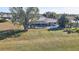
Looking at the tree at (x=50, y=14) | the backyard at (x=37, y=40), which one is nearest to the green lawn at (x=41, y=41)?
the backyard at (x=37, y=40)

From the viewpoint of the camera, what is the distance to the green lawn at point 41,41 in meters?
2.80

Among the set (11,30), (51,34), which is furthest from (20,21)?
(51,34)

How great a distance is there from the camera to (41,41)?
2.81 meters

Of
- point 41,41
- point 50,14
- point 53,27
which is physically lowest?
point 41,41

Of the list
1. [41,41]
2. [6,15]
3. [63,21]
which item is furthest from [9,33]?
[63,21]

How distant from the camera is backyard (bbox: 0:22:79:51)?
280 centimetres

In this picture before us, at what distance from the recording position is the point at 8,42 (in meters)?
2.81

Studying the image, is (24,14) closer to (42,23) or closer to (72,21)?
(42,23)

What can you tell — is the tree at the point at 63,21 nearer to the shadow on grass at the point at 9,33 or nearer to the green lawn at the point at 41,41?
the green lawn at the point at 41,41

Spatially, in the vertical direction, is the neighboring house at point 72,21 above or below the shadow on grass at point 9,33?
above

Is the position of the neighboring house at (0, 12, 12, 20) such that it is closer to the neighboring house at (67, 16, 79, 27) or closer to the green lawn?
the green lawn

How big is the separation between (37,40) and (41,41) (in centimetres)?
3

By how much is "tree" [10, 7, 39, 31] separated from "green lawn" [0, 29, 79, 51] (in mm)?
88
